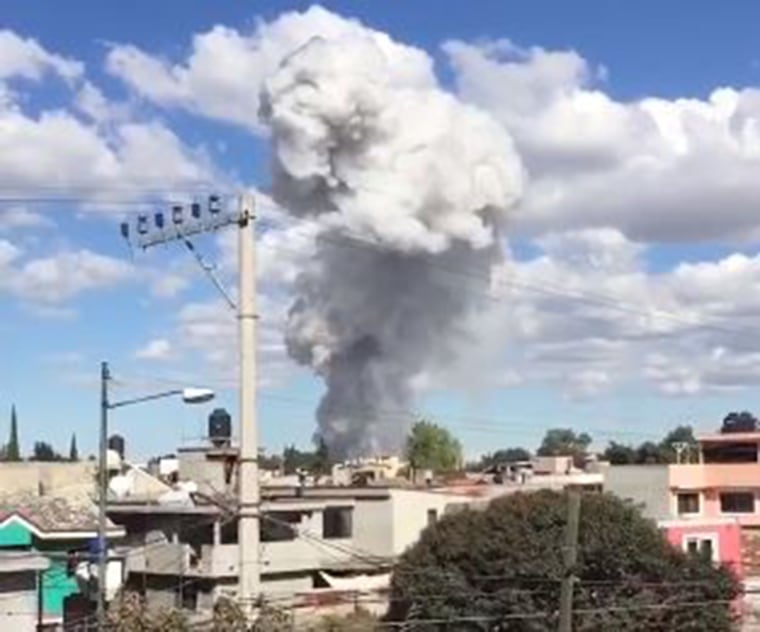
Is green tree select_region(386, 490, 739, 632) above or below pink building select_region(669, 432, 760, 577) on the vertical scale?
below

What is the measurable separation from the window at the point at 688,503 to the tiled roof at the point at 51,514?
31.1 meters

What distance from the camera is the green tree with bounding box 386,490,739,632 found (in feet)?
139

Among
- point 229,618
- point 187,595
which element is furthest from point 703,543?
point 229,618

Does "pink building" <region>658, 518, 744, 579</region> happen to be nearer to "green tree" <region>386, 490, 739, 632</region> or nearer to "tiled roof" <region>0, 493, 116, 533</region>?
"green tree" <region>386, 490, 739, 632</region>

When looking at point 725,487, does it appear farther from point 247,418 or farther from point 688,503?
point 247,418

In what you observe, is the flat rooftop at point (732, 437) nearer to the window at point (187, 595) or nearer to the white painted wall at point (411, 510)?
the white painted wall at point (411, 510)

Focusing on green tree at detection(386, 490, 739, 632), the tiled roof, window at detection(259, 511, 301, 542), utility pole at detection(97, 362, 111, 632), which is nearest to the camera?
utility pole at detection(97, 362, 111, 632)

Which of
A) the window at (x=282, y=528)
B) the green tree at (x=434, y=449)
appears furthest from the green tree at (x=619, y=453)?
the window at (x=282, y=528)

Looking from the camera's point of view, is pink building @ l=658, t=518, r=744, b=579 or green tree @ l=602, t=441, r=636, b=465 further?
green tree @ l=602, t=441, r=636, b=465

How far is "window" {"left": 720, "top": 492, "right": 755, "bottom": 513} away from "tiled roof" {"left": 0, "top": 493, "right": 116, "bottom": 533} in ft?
110

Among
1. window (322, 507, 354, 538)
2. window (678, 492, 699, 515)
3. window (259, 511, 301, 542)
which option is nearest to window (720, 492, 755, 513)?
window (678, 492, 699, 515)

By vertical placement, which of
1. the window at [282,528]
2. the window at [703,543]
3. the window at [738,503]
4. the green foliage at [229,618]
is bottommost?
the green foliage at [229,618]

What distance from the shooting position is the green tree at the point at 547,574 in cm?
4234

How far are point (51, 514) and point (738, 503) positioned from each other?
36.7 meters
